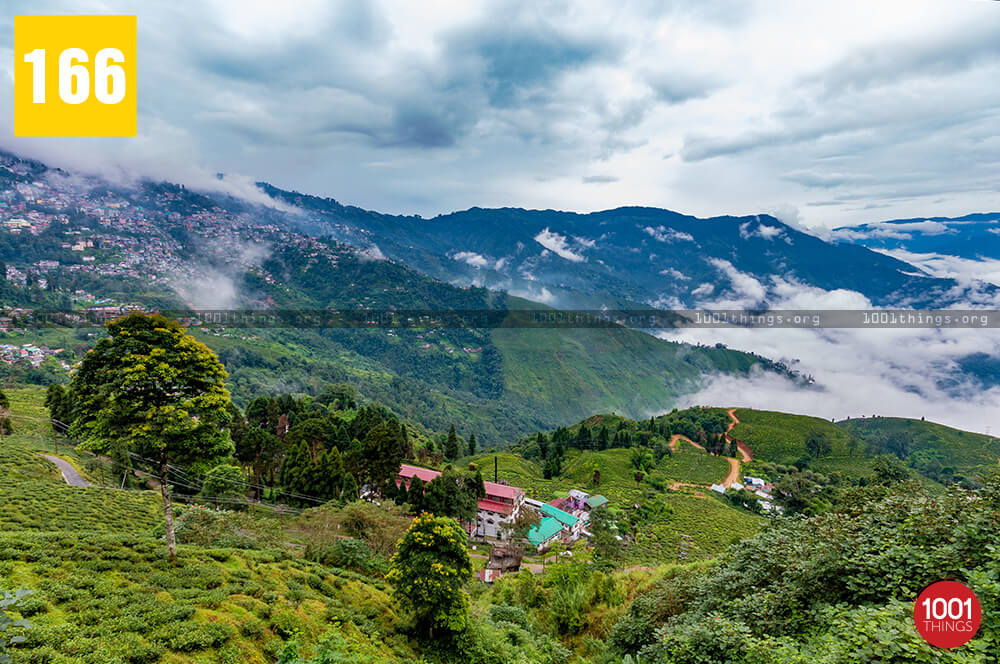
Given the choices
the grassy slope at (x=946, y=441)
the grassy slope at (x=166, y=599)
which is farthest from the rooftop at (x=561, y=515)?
the grassy slope at (x=946, y=441)

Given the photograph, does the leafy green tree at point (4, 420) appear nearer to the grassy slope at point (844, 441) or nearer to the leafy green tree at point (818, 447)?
the grassy slope at point (844, 441)

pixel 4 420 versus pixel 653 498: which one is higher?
pixel 4 420

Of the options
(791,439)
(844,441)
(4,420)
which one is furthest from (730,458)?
A: (4,420)

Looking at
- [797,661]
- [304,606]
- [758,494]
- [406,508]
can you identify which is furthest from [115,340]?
[758,494]

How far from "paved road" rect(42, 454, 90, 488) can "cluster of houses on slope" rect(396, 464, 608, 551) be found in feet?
78.8

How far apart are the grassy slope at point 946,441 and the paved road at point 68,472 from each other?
163622mm

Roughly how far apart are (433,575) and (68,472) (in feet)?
110

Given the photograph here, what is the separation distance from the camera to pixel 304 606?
12547 mm

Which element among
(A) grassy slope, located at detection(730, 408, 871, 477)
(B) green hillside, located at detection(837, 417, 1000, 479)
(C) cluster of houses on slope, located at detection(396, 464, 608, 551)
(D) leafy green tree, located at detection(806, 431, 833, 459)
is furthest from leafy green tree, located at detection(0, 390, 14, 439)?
(B) green hillside, located at detection(837, 417, 1000, 479)

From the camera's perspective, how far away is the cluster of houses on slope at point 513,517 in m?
42.5

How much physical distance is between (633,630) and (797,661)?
256 inches

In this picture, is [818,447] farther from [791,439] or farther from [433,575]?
[433,575]

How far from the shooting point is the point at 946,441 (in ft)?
422

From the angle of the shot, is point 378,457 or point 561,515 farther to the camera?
point 561,515
